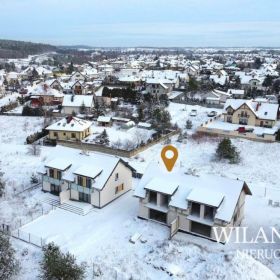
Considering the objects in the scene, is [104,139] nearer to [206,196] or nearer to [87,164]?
[87,164]

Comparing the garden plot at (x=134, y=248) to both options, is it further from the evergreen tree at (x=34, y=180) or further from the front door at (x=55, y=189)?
the evergreen tree at (x=34, y=180)

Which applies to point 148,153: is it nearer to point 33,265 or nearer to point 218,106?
point 33,265

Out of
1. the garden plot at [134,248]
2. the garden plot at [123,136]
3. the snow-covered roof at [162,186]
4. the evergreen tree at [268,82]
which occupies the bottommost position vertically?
the garden plot at [134,248]

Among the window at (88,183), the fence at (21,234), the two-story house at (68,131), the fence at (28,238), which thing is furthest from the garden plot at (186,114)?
the fence at (28,238)

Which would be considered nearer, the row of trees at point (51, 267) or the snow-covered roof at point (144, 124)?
the row of trees at point (51, 267)

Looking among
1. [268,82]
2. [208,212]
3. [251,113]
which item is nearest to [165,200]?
[208,212]
